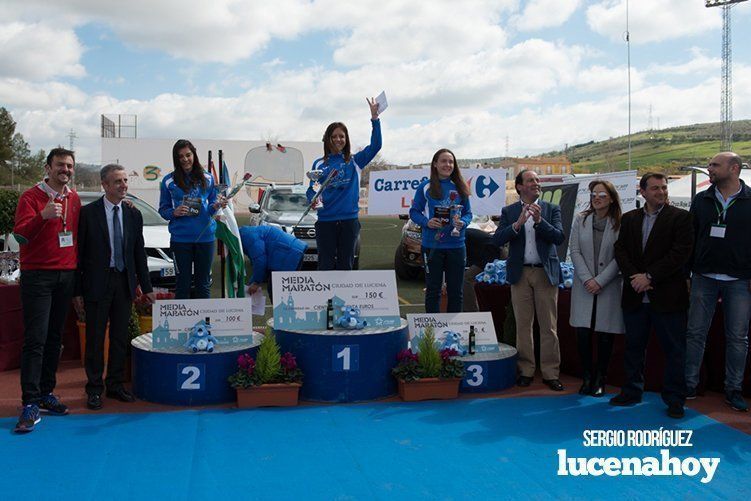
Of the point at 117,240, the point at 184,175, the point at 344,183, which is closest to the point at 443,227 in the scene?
the point at 344,183

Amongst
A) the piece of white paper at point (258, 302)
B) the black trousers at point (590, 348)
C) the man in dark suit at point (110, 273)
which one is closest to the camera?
the man in dark suit at point (110, 273)

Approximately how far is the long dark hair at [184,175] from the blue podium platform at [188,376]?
1433 mm

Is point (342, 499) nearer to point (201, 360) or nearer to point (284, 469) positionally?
point (284, 469)

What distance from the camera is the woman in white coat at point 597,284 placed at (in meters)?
5.25

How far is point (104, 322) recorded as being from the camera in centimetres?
499

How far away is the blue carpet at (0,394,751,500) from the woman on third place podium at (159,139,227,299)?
1.37m

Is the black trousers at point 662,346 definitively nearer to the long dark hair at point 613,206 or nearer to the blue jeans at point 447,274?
the long dark hair at point 613,206

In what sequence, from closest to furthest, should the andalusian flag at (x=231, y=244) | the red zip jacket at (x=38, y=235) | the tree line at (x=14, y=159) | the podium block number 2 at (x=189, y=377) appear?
1. the red zip jacket at (x=38, y=235)
2. the podium block number 2 at (x=189, y=377)
3. the andalusian flag at (x=231, y=244)
4. the tree line at (x=14, y=159)

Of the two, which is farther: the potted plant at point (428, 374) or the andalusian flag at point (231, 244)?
the andalusian flag at point (231, 244)

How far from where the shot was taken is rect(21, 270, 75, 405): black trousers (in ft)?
14.9

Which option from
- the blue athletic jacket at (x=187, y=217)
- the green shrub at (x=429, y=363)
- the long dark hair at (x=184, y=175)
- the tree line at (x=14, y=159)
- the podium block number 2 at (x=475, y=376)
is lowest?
the podium block number 2 at (x=475, y=376)

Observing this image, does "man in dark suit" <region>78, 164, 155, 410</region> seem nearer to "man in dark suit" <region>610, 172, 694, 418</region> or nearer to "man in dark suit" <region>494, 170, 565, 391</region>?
"man in dark suit" <region>494, 170, 565, 391</region>

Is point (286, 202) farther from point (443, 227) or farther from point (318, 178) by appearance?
point (443, 227)

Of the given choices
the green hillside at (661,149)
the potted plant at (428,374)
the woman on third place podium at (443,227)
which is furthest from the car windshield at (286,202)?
the green hillside at (661,149)
